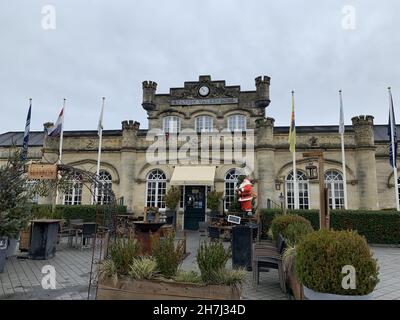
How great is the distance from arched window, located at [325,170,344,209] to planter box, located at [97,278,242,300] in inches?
578

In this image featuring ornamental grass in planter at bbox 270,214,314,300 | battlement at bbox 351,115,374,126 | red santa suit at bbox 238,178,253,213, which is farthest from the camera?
battlement at bbox 351,115,374,126

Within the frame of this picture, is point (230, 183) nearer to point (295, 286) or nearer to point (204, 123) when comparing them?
point (204, 123)

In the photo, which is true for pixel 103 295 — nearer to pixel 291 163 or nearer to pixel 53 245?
pixel 53 245

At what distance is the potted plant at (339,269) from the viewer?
407 cm

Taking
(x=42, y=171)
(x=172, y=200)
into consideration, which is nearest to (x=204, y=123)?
(x=172, y=200)

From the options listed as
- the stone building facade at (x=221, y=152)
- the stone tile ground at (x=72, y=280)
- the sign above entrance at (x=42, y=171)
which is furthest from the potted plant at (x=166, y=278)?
the stone building facade at (x=221, y=152)

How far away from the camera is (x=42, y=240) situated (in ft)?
30.1

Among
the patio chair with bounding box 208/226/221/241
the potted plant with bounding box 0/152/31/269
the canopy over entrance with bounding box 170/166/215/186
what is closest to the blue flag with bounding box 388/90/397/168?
the canopy over entrance with bounding box 170/166/215/186

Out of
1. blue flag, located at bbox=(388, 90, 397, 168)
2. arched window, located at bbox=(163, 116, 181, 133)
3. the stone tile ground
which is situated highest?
arched window, located at bbox=(163, 116, 181, 133)

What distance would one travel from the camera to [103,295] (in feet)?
14.7

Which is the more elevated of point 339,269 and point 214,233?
point 339,269

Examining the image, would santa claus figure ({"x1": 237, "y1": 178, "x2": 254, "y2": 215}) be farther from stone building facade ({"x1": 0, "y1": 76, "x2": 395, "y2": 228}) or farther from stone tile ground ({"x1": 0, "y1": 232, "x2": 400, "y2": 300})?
stone building facade ({"x1": 0, "y1": 76, "x2": 395, "y2": 228})

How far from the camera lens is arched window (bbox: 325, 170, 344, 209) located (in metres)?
17.0

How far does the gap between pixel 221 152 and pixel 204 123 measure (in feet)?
10.3
